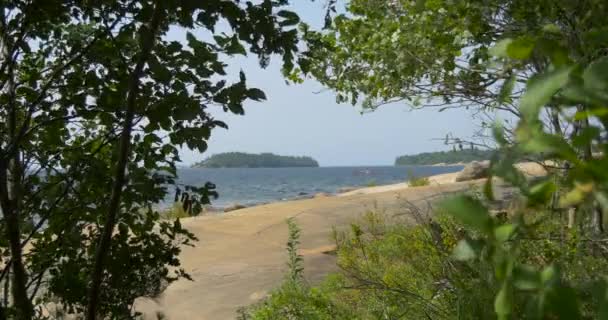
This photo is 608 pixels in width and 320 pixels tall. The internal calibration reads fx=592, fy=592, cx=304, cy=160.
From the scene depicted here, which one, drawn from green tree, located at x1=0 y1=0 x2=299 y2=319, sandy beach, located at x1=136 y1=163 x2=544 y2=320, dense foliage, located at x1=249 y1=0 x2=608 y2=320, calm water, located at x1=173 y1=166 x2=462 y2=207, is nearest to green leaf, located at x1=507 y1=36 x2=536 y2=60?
dense foliage, located at x1=249 y1=0 x2=608 y2=320

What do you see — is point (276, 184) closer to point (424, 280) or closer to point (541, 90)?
point (424, 280)

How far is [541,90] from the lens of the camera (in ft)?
1.36

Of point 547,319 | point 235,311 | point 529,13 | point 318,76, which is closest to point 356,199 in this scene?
point 318,76

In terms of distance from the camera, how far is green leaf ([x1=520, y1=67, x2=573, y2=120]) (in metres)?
0.41

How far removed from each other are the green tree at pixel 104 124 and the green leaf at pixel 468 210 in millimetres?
1449

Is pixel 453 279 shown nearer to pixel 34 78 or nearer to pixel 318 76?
pixel 34 78

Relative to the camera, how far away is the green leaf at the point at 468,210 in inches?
17.3

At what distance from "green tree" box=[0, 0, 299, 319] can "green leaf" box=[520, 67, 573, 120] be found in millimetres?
1461

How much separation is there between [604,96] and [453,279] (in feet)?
8.87

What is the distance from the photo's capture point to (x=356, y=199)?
1143cm

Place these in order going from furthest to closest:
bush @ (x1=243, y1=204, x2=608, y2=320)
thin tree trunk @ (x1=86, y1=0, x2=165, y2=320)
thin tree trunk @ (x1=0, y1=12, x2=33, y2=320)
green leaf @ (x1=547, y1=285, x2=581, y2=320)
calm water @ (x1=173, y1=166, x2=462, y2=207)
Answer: calm water @ (x1=173, y1=166, x2=462, y2=207) < bush @ (x1=243, y1=204, x2=608, y2=320) < thin tree trunk @ (x1=0, y1=12, x2=33, y2=320) < thin tree trunk @ (x1=86, y1=0, x2=165, y2=320) < green leaf @ (x1=547, y1=285, x2=581, y2=320)

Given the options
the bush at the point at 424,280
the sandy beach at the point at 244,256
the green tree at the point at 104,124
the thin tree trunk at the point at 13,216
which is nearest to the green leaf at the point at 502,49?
the green tree at the point at 104,124

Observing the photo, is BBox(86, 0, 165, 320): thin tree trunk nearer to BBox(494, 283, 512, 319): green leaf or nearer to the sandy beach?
the sandy beach

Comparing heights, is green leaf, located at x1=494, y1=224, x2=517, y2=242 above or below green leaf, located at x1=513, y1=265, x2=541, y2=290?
above
